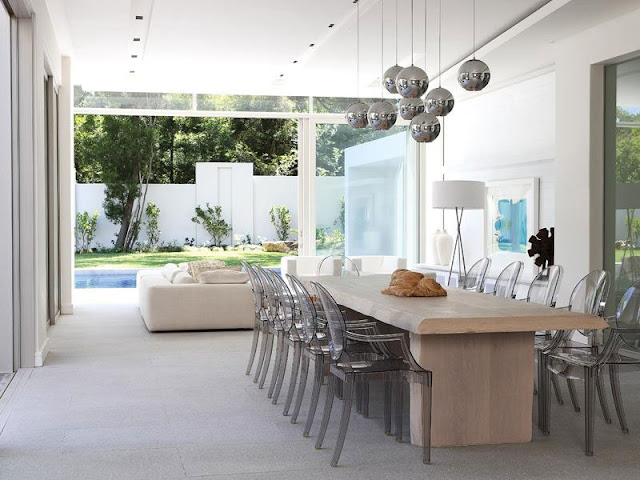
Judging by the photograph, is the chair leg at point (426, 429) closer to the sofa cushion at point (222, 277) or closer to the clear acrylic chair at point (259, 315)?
the clear acrylic chair at point (259, 315)

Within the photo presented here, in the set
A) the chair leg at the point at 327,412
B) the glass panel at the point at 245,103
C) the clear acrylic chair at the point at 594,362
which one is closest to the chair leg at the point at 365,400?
the chair leg at the point at 327,412

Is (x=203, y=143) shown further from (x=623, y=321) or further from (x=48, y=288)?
(x=623, y=321)

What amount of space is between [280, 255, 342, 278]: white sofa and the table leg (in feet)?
18.6

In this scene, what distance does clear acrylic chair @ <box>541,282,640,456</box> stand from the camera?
433cm

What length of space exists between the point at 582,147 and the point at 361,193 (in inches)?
224

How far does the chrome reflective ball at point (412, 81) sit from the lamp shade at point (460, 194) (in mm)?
4684

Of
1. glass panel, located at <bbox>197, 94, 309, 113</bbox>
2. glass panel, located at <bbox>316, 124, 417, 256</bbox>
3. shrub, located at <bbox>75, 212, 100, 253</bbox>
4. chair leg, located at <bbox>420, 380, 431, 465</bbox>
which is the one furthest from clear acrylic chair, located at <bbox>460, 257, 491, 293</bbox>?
shrub, located at <bbox>75, 212, 100, 253</bbox>

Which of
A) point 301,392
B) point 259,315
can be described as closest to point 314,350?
point 301,392

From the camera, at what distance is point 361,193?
13.5 meters

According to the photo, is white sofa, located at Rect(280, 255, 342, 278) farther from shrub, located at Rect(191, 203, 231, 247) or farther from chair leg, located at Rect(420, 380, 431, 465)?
shrub, located at Rect(191, 203, 231, 247)

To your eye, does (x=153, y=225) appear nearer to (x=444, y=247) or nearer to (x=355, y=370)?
(x=444, y=247)

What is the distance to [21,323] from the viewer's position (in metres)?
6.68

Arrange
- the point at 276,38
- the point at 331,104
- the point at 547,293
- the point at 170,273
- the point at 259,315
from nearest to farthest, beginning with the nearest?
1. the point at 547,293
2. the point at 259,315
3. the point at 276,38
4. the point at 170,273
5. the point at 331,104

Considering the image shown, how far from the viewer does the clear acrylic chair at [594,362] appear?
4.33 m
